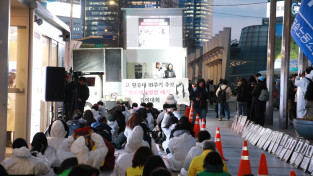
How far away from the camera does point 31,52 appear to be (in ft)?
46.1

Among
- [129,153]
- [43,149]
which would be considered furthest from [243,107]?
[43,149]

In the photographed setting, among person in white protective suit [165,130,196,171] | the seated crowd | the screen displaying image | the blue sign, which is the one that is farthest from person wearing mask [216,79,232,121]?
person in white protective suit [165,130,196,171]

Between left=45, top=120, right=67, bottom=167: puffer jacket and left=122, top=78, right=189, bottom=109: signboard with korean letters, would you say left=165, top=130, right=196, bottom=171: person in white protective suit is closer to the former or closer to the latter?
left=45, top=120, right=67, bottom=167: puffer jacket

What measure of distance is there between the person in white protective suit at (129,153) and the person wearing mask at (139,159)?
4.73 feet

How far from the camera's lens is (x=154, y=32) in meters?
27.1

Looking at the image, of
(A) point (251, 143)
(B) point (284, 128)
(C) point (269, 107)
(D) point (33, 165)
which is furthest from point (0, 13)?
(C) point (269, 107)

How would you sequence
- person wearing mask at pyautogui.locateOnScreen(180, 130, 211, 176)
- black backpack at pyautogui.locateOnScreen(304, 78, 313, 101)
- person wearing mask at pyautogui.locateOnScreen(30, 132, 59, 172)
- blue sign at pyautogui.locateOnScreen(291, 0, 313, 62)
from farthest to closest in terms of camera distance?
black backpack at pyautogui.locateOnScreen(304, 78, 313, 101) → blue sign at pyautogui.locateOnScreen(291, 0, 313, 62) → person wearing mask at pyautogui.locateOnScreen(180, 130, 211, 176) → person wearing mask at pyautogui.locateOnScreen(30, 132, 59, 172)

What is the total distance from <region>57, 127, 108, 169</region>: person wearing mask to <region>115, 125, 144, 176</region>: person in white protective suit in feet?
1.84

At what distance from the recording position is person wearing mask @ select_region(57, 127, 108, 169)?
9.57 m

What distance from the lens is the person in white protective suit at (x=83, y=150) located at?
31.4 feet

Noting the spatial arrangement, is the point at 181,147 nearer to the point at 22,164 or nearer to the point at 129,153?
the point at 129,153

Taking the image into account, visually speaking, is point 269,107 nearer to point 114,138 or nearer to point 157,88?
point 157,88

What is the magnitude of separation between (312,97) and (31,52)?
336 inches

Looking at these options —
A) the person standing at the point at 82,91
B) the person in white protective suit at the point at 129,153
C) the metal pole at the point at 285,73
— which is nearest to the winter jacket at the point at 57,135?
the person in white protective suit at the point at 129,153
